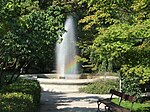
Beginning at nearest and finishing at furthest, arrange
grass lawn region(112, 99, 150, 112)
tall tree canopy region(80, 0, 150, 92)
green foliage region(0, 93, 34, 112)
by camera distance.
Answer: tall tree canopy region(80, 0, 150, 92)
green foliage region(0, 93, 34, 112)
grass lawn region(112, 99, 150, 112)

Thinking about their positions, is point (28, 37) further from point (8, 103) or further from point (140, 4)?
point (140, 4)

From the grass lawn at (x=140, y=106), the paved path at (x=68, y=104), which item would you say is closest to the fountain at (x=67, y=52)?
the paved path at (x=68, y=104)

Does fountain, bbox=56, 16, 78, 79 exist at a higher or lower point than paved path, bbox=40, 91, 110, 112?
higher

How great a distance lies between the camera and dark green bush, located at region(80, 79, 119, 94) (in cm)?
1733

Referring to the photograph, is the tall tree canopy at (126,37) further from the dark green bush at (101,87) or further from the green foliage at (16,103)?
the dark green bush at (101,87)

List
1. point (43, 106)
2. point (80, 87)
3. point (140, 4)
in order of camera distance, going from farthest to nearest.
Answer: point (80, 87), point (43, 106), point (140, 4)

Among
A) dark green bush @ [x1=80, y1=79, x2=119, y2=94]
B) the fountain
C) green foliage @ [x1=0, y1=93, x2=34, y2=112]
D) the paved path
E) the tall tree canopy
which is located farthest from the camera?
the fountain

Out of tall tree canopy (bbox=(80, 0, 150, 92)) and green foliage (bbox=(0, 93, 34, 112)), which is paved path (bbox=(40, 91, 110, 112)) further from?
tall tree canopy (bbox=(80, 0, 150, 92))

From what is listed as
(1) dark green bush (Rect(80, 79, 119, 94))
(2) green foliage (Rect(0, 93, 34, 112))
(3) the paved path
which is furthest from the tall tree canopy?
(1) dark green bush (Rect(80, 79, 119, 94))

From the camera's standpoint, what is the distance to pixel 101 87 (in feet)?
57.8

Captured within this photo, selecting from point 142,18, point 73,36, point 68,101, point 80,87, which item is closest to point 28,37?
point 142,18

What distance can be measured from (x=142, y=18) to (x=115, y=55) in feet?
3.78

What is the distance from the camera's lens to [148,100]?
13.5 m

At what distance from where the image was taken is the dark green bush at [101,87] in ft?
56.9
